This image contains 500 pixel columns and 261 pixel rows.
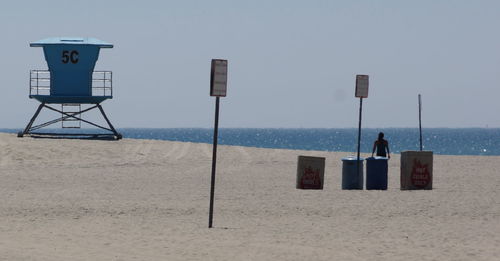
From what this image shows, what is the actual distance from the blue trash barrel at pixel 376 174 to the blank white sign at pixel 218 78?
8580 mm

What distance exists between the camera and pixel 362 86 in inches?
856

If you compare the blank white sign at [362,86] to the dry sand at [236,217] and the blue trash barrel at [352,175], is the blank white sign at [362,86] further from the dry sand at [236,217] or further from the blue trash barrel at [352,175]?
the dry sand at [236,217]

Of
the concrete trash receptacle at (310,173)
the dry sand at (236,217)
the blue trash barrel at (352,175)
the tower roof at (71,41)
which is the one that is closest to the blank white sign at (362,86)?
the blue trash barrel at (352,175)

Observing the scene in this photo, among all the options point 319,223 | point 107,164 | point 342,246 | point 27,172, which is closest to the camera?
point 342,246

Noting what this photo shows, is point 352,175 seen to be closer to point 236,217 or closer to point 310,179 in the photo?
point 310,179

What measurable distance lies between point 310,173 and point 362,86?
2.62m

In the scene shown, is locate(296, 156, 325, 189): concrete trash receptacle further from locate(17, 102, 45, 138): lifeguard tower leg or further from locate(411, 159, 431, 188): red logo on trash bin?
locate(17, 102, 45, 138): lifeguard tower leg

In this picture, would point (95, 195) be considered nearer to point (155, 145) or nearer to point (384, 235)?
point (384, 235)

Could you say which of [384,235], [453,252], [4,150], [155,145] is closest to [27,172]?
[4,150]

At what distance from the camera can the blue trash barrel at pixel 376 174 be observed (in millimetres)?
22406

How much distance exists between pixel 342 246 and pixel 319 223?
282 centimetres

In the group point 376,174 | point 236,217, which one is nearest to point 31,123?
point 376,174

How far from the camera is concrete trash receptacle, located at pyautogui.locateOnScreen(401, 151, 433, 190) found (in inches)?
875

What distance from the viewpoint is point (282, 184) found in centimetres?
2503
